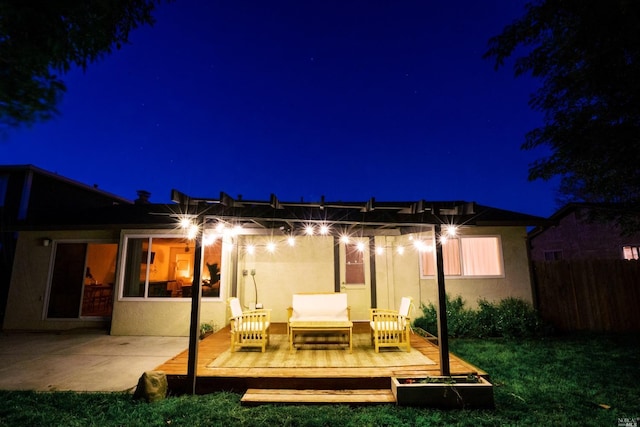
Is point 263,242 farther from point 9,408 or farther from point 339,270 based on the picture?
point 9,408

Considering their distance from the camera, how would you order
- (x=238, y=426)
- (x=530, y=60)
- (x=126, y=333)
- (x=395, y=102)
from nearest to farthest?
1. (x=238, y=426)
2. (x=530, y=60)
3. (x=126, y=333)
4. (x=395, y=102)

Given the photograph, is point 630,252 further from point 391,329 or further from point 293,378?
point 293,378

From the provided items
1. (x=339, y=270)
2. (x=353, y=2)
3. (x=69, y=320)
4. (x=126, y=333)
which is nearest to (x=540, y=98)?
(x=339, y=270)

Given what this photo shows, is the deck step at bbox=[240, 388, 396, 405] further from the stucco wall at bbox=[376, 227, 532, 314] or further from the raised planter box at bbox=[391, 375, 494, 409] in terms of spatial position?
the stucco wall at bbox=[376, 227, 532, 314]

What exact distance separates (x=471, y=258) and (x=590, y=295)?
306cm

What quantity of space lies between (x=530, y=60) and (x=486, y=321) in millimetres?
6516

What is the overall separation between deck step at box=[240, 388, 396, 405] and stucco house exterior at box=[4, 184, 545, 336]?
371 centimetres

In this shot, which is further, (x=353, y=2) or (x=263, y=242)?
(x=353, y=2)

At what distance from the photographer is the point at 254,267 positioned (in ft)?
29.0

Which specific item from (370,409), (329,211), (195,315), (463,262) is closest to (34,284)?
(195,315)

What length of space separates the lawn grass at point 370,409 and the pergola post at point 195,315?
1.05 feet

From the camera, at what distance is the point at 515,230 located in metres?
8.28

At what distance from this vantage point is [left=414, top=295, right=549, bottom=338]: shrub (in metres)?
7.43

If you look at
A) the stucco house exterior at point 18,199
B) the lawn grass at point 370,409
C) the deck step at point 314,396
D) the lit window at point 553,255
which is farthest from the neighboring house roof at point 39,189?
the lit window at point 553,255
